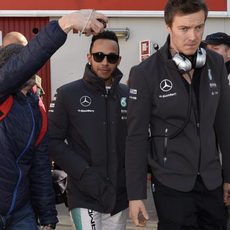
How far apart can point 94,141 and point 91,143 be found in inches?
1.1

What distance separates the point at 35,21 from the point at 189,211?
8.85 meters

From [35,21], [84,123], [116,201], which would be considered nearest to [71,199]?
[116,201]

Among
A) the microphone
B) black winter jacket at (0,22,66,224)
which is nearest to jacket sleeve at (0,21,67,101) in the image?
black winter jacket at (0,22,66,224)

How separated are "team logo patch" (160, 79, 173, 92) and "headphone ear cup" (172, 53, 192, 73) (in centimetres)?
11

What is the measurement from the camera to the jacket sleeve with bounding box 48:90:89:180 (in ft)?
13.2

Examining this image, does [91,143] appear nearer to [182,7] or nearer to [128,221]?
[182,7]

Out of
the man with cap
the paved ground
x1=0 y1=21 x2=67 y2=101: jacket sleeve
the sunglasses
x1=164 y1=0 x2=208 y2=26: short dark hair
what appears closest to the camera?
x1=0 y1=21 x2=67 y2=101: jacket sleeve

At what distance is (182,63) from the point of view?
10.6 ft

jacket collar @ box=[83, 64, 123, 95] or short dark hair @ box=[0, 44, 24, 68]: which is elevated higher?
short dark hair @ box=[0, 44, 24, 68]

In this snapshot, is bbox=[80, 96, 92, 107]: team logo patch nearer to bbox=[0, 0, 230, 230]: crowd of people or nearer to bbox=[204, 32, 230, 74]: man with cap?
bbox=[0, 0, 230, 230]: crowd of people

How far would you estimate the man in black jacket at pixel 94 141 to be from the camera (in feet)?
13.2

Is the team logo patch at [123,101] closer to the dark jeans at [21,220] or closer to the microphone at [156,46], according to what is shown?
the dark jeans at [21,220]

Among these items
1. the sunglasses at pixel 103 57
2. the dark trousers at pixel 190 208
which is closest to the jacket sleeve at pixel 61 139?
the sunglasses at pixel 103 57

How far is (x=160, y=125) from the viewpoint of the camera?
10.8 feet
